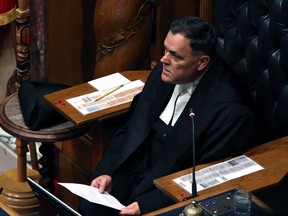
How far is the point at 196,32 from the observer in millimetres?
4383

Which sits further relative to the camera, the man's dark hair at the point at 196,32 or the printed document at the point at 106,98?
the printed document at the point at 106,98

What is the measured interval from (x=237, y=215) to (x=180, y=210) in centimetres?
25

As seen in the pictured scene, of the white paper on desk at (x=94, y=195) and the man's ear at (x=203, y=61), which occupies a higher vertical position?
the man's ear at (x=203, y=61)

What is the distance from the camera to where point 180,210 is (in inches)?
148

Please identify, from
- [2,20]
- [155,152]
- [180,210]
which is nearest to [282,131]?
[155,152]

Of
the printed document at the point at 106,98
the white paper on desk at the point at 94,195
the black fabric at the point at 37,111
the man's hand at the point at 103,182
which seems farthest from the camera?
the black fabric at the point at 37,111

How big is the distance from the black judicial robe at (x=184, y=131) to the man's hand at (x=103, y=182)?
7 cm

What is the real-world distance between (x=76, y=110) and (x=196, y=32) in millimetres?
846

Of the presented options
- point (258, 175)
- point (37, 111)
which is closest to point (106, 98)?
point (37, 111)

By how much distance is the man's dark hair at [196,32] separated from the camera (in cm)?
438

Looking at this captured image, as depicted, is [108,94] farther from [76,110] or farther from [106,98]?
[76,110]

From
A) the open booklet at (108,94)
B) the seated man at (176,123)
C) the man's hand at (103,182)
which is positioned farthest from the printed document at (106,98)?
the man's hand at (103,182)

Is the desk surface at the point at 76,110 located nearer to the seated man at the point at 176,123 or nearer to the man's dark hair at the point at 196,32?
the seated man at the point at 176,123

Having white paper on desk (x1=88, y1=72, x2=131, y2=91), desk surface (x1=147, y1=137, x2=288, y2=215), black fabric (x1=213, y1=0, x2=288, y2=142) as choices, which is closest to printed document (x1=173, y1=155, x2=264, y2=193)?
desk surface (x1=147, y1=137, x2=288, y2=215)
